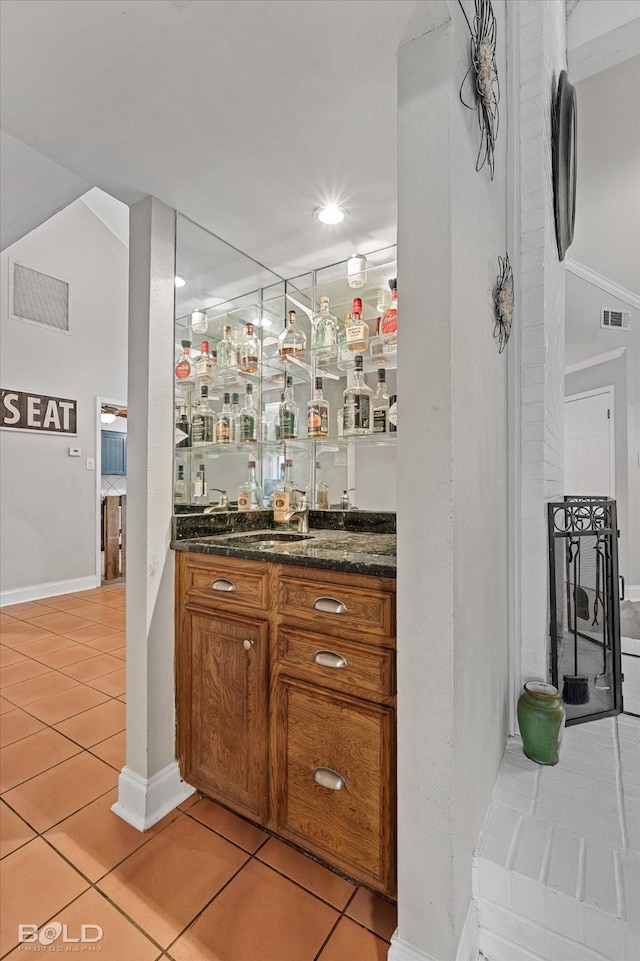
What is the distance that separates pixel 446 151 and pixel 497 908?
1.76m

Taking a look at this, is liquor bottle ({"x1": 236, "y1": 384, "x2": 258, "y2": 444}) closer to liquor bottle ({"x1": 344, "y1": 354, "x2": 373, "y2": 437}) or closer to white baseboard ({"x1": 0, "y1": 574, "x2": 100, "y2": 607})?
liquor bottle ({"x1": 344, "y1": 354, "x2": 373, "y2": 437})

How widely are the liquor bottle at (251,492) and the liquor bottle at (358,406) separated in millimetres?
639

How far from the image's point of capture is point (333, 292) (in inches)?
85.0

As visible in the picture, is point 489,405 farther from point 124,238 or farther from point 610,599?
point 124,238

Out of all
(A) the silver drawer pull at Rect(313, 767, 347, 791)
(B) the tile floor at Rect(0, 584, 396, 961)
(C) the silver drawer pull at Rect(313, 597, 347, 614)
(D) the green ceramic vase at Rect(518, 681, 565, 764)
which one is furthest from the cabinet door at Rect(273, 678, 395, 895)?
(D) the green ceramic vase at Rect(518, 681, 565, 764)

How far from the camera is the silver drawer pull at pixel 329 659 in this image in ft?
3.97

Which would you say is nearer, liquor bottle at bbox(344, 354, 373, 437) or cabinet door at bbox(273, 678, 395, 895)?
cabinet door at bbox(273, 678, 395, 895)

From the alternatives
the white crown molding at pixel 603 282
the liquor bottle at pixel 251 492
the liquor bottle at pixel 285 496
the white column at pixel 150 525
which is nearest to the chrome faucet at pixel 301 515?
the liquor bottle at pixel 285 496

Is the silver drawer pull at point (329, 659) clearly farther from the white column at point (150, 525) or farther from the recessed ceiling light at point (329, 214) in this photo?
the recessed ceiling light at point (329, 214)

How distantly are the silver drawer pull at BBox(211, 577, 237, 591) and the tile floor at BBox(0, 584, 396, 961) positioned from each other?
801mm

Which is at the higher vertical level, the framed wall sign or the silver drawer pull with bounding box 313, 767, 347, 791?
the framed wall sign

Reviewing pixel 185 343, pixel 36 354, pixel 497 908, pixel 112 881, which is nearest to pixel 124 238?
pixel 36 354

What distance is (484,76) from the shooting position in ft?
3.62

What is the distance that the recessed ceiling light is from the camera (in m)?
1.72
